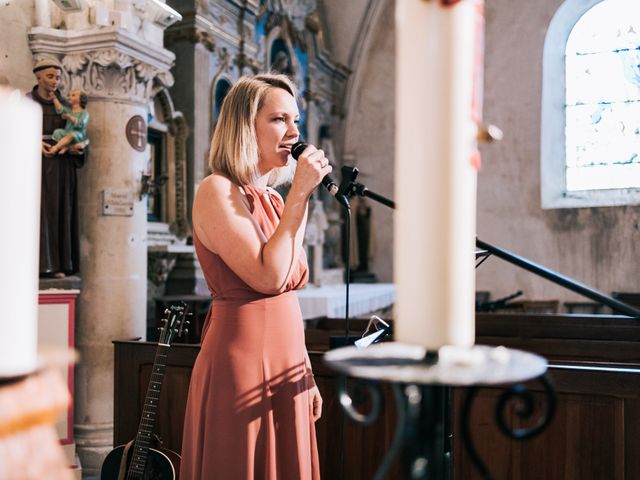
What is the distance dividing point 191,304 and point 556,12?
859cm

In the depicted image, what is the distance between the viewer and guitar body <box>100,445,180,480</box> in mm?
3314

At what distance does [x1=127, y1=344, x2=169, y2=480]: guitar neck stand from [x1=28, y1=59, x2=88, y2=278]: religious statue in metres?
1.74

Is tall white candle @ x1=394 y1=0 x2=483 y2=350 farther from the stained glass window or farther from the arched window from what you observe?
the stained glass window

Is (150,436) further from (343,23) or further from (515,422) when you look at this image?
(343,23)

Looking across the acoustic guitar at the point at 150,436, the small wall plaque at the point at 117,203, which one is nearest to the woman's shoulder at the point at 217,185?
the acoustic guitar at the point at 150,436

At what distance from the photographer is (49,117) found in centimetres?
468

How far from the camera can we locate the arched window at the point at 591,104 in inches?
439

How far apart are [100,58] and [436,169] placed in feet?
15.5

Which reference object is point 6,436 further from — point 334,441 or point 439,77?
point 334,441

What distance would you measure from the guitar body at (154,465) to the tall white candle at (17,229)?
9.75 ft

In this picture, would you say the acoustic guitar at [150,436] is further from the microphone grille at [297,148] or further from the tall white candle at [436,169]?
the tall white candle at [436,169]

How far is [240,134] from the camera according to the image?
1774mm

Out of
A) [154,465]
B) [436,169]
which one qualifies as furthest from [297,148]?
[154,465]

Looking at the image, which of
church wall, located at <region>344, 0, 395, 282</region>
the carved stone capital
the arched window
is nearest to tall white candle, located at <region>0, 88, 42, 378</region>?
the carved stone capital
